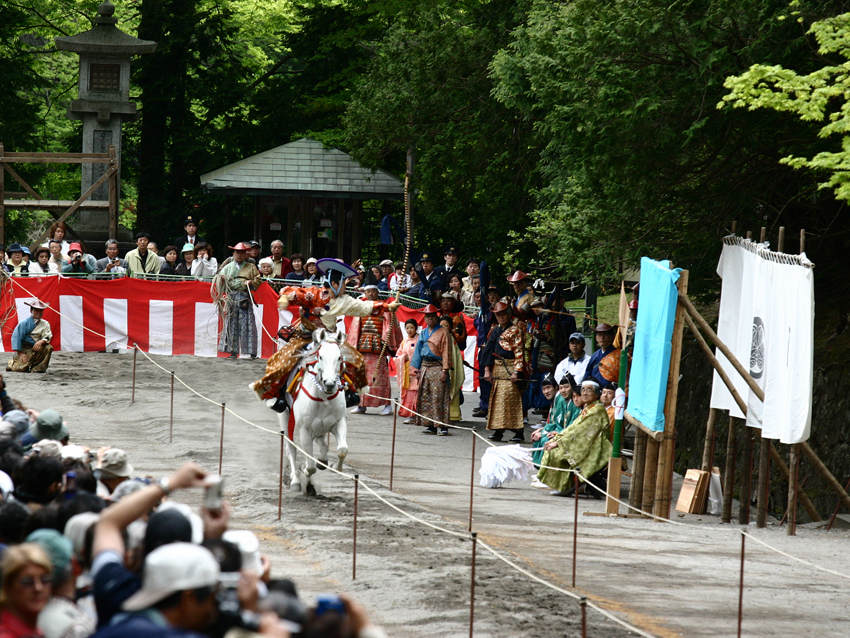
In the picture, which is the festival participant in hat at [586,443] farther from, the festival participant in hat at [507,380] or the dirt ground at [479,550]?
the festival participant in hat at [507,380]

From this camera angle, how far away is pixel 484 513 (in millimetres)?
11602

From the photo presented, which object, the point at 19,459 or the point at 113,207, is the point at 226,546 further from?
the point at 113,207

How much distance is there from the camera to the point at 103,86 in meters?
24.0

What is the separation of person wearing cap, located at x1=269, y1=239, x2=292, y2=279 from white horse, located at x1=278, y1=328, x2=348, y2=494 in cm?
866

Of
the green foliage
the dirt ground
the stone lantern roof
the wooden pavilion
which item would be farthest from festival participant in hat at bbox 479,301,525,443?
the stone lantern roof

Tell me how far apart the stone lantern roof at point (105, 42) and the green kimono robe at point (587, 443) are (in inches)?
598

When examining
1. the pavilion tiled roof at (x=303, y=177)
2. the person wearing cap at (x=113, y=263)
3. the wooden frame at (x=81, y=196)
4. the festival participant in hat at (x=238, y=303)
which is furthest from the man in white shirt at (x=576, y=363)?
the wooden frame at (x=81, y=196)

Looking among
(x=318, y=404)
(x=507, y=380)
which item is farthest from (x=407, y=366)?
(x=318, y=404)

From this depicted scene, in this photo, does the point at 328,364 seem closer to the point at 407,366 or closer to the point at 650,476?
the point at 650,476

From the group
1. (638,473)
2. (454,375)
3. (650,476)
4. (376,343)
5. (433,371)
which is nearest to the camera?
(650,476)

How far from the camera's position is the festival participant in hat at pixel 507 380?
1605cm

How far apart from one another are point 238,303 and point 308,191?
20.4 ft

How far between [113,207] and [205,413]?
325 inches

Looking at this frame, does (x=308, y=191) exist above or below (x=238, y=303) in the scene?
above
